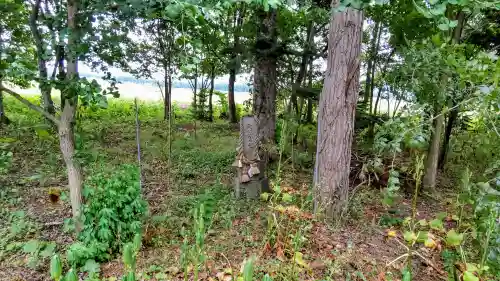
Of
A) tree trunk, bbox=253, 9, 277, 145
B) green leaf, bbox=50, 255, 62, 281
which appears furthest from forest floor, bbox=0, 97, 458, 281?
green leaf, bbox=50, 255, 62, 281

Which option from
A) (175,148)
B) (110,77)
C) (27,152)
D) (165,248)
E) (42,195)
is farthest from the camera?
(175,148)

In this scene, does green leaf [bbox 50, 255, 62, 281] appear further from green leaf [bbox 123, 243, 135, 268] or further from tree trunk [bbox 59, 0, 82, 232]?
tree trunk [bbox 59, 0, 82, 232]

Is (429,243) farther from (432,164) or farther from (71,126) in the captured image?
(432,164)

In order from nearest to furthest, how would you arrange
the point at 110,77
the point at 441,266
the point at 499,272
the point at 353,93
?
the point at 499,272 < the point at 110,77 < the point at 441,266 < the point at 353,93

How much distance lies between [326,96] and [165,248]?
2165 mm

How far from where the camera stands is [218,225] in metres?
3.48

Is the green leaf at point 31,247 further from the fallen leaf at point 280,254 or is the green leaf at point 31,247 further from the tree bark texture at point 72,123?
the fallen leaf at point 280,254

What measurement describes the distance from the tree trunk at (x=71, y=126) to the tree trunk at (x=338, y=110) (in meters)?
2.25

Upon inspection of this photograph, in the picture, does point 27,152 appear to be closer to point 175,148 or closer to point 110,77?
point 175,148

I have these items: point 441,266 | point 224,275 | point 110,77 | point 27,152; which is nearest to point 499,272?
point 441,266

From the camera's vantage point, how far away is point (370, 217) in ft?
13.0

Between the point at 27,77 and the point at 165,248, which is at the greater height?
the point at 27,77

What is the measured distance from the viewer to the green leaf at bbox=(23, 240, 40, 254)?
293 cm

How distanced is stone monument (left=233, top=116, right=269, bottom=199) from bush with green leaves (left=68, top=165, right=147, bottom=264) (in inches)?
60.7
